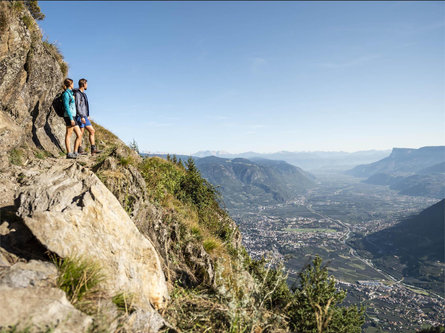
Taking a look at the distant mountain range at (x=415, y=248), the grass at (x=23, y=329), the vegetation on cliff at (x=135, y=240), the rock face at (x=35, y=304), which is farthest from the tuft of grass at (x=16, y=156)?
the distant mountain range at (x=415, y=248)

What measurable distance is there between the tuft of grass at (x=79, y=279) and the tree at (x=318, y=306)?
3535 mm

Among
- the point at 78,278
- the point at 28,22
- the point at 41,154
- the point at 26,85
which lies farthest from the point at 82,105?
the point at 78,278

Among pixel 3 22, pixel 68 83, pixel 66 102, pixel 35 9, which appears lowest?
pixel 66 102

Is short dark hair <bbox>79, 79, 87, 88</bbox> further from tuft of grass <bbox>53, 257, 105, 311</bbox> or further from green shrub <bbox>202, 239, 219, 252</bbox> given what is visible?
green shrub <bbox>202, 239, 219, 252</bbox>

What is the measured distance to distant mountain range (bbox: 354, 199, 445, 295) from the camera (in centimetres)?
12619

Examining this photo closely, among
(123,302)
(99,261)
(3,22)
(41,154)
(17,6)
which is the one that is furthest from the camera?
(17,6)

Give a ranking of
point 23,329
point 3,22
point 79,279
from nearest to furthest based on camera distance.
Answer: point 23,329
point 79,279
point 3,22

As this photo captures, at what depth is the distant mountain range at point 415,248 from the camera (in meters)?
126

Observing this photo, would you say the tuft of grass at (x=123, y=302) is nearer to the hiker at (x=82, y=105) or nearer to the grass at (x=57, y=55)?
the hiker at (x=82, y=105)

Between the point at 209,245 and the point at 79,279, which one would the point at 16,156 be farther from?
the point at 209,245

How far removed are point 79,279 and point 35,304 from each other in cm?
69

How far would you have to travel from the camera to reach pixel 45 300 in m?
2.79

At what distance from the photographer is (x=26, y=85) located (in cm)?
998

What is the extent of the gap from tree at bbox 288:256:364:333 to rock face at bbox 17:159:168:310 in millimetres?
3386
